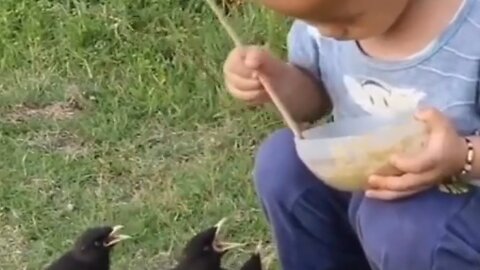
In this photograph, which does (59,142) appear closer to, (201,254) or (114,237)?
(114,237)

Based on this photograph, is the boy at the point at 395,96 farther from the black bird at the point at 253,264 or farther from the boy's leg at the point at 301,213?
the black bird at the point at 253,264

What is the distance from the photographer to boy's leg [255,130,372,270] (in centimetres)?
192

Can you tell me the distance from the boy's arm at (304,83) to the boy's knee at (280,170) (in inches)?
2.3

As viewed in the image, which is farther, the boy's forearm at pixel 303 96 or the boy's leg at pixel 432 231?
the boy's forearm at pixel 303 96

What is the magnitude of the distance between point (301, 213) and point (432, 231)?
0.99 feet

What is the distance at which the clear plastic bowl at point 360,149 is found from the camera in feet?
5.41

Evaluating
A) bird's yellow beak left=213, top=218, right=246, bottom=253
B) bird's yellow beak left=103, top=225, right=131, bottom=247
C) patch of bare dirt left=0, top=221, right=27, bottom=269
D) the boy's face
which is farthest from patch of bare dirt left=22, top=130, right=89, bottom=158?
the boy's face

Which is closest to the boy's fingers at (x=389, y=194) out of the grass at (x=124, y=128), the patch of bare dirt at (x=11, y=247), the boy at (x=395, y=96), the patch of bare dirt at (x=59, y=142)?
the boy at (x=395, y=96)

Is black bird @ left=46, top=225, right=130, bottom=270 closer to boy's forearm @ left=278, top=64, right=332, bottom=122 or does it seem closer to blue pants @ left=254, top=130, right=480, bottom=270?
blue pants @ left=254, top=130, right=480, bottom=270

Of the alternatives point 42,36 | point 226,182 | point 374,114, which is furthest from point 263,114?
point 374,114

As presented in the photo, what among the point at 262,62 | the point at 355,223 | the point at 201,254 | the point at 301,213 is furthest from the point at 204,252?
the point at 262,62

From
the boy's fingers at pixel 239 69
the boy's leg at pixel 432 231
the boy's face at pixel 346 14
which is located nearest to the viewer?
the boy's face at pixel 346 14

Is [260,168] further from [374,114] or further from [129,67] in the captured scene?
[129,67]

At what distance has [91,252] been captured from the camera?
7.73 ft
